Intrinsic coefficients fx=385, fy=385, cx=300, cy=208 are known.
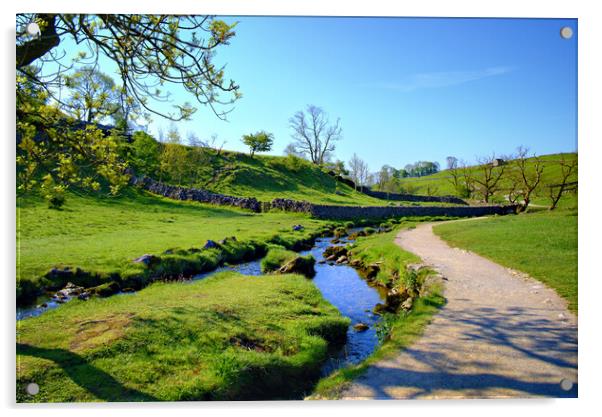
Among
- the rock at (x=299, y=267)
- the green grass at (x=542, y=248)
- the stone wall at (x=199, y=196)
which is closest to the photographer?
the green grass at (x=542, y=248)

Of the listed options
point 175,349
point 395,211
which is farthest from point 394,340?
point 395,211

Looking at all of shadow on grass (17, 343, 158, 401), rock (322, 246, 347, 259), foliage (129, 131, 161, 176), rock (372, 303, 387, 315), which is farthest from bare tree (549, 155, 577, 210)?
foliage (129, 131, 161, 176)

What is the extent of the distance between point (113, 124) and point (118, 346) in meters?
3.55

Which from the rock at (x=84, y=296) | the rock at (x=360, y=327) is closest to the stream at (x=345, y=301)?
the rock at (x=360, y=327)

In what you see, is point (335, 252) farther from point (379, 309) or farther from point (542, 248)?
point (542, 248)

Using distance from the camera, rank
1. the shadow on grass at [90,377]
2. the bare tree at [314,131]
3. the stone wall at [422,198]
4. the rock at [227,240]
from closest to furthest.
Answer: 1. the shadow on grass at [90,377]
2. the bare tree at [314,131]
3. the rock at [227,240]
4. the stone wall at [422,198]

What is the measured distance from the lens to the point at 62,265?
10.2m

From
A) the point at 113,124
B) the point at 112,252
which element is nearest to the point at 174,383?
the point at 113,124

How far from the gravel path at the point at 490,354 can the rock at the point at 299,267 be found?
5693mm

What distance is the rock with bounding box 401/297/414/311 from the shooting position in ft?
29.2

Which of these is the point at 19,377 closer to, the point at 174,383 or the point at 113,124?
the point at 174,383

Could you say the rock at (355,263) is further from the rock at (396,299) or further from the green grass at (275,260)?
the rock at (396,299)

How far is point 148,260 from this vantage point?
39.7 ft

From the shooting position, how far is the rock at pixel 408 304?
29.2 ft
